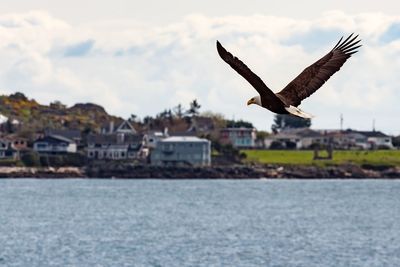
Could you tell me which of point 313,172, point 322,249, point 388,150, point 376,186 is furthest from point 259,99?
point 388,150

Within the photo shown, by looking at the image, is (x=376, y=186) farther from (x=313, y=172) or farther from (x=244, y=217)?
(x=244, y=217)

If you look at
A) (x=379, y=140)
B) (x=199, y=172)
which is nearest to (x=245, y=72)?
(x=199, y=172)

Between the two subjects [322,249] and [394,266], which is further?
[322,249]

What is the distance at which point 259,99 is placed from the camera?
1648 cm

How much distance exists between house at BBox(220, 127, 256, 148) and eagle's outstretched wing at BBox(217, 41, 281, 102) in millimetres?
168152

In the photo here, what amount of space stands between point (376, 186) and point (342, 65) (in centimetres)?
13632

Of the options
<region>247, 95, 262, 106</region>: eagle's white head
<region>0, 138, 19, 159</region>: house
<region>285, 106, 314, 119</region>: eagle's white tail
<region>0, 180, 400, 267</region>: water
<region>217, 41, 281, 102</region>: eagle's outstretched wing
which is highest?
<region>0, 138, 19, 159</region>: house

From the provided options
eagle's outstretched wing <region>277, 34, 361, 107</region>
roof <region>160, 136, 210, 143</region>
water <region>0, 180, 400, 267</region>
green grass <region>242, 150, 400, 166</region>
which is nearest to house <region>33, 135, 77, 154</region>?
roof <region>160, 136, 210, 143</region>

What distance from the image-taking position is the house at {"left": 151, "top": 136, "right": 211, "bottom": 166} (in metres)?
165

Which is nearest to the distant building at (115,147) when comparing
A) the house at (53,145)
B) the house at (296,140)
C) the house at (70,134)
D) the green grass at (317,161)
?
the house at (53,145)

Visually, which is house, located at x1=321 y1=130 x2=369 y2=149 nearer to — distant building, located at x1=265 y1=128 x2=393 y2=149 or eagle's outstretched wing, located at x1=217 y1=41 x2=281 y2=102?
distant building, located at x1=265 y1=128 x2=393 y2=149

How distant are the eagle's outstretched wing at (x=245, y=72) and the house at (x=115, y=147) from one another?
152445 millimetres

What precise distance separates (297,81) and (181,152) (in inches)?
5853

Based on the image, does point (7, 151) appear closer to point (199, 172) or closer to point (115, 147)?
point (115, 147)
